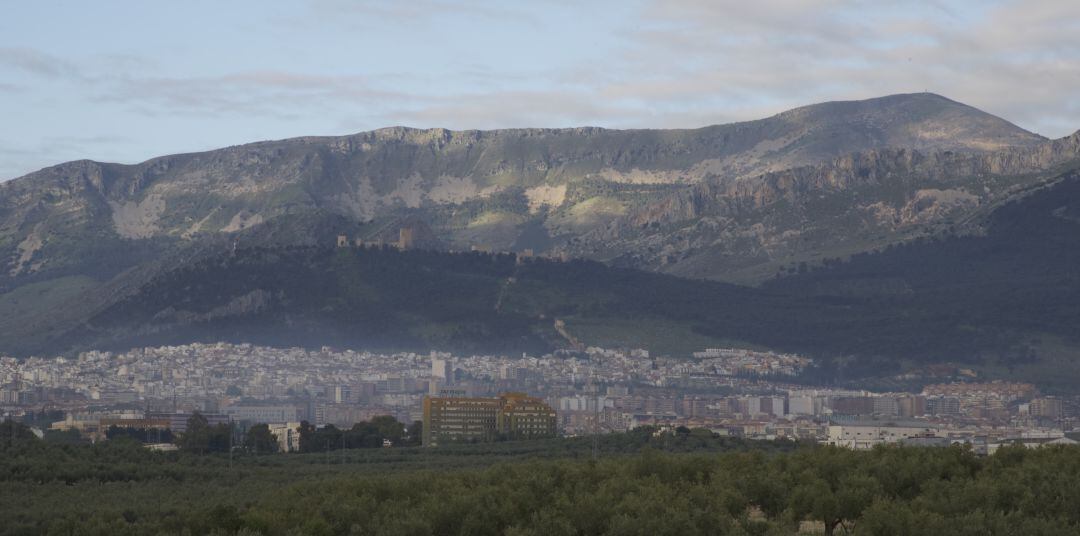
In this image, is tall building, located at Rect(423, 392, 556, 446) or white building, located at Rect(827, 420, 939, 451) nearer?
white building, located at Rect(827, 420, 939, 451)

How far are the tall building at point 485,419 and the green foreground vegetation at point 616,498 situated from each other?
46.6m

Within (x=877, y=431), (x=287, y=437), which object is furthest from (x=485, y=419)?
(x=877, y=431)

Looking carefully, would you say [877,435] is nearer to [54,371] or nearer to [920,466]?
[920,466]

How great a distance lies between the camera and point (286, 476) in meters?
72.5

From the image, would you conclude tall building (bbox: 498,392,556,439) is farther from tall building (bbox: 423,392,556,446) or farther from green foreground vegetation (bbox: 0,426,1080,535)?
green foreground vegetation (bbox: 0,426,1080,535)

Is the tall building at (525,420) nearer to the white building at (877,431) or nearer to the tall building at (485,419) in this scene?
the tall building at (485,419)

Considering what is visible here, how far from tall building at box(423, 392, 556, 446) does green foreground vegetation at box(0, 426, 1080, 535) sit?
46588 mm

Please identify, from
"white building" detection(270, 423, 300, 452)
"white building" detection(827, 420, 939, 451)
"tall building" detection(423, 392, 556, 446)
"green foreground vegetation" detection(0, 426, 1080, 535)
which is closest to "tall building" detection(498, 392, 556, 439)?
"tall building" detection(423, 392, 556, 446)

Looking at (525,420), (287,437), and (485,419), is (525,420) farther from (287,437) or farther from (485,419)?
(287,437)

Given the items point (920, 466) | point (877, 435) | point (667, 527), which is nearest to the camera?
point (667, 527)

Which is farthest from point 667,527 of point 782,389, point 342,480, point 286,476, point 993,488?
point 782,389

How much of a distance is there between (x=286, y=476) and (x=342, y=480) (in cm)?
1310

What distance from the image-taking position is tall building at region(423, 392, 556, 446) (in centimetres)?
11656

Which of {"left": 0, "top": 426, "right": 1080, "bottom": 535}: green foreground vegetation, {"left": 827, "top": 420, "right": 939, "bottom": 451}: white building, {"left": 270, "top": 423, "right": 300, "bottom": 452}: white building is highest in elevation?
{"left": 0, "top": 426, "right": 1080, "bottom": 535}: green foreground vegetation
